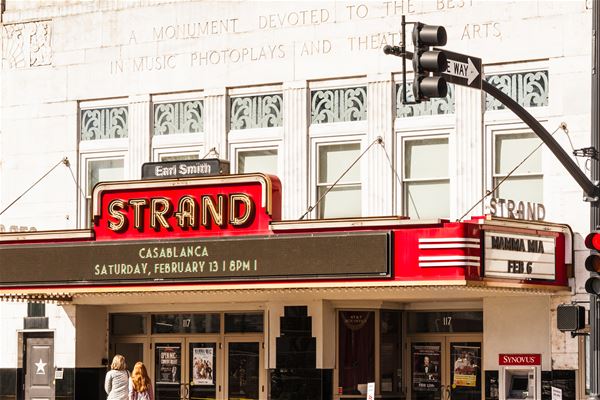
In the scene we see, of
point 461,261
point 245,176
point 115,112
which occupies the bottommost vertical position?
point 461,261

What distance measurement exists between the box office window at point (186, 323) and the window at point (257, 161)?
339 centimetres

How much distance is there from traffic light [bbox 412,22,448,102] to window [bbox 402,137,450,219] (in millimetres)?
9383

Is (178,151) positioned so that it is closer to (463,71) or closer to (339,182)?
(339,182)

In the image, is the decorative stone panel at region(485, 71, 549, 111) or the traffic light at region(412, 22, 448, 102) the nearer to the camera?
the traffic light at region(412, 22, 448, 102)

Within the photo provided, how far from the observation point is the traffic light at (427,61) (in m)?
17.8

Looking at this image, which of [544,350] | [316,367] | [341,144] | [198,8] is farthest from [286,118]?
[544,350]

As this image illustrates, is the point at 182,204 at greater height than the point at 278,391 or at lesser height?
greater

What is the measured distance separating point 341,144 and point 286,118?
4.29 feet

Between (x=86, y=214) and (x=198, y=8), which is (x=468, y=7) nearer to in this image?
(x=198, y=8)

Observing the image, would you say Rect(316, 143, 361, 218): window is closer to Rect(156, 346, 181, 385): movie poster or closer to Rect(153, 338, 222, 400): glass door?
Rect(153, 338, 222, 400): glass door

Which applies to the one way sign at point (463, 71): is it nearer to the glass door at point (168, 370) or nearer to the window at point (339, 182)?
the window at point (339, 182)

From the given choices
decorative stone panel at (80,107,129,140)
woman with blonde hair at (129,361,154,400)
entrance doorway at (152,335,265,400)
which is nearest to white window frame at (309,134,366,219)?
entrance doorway at (152,335,265,400)

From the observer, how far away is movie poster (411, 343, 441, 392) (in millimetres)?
28281

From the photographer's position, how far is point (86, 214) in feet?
102
